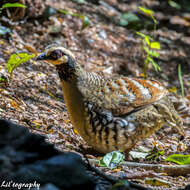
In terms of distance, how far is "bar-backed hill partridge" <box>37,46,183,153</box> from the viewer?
4.71m

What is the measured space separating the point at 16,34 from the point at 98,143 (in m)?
3.54

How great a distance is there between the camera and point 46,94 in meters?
6.15

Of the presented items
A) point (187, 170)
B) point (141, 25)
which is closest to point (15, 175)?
point (187, 170)

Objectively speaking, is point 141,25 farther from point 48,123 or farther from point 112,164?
point 112,164

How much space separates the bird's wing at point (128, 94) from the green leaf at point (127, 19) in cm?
463

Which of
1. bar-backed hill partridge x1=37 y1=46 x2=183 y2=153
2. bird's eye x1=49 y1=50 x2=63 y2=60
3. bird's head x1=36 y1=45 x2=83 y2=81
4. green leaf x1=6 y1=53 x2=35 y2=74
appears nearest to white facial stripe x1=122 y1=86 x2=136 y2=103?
bar-backed hill partridge x1=37 y1=46 x2=183 y2=153

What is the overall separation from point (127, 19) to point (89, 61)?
8.44 ft

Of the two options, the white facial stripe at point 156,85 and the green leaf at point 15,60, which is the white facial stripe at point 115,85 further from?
the green leaf at point 15,60

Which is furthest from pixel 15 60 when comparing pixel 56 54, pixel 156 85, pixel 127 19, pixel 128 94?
pixel 127 19

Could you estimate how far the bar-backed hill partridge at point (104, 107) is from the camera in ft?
15.5

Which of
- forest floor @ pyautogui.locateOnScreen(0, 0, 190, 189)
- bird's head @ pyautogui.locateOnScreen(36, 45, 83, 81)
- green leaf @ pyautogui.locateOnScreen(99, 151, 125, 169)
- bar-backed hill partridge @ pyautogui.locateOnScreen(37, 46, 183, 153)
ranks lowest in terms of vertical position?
forest floor @ pyautogui.locateOnScreen(0, 0, 190, 189)

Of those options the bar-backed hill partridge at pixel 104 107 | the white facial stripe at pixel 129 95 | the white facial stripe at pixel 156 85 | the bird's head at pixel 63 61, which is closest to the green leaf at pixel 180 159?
the bar-backed hill partridge at pixel 104 107

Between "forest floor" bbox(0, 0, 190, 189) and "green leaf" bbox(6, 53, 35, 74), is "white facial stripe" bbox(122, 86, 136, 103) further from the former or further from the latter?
"green leaf" bbox(6, 53, 35, 74)

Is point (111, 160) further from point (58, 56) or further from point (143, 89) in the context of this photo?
point (58, 56)
